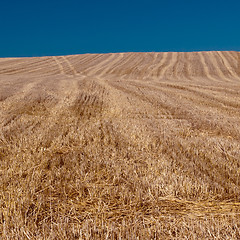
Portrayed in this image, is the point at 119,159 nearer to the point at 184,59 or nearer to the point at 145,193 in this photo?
the point at 145,193

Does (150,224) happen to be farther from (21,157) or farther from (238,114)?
(238,114)

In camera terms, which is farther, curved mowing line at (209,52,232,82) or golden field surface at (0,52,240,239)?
curved mowing line at (209,52,232,82)

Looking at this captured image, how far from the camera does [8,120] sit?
19.5 feet

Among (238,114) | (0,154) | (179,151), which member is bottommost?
(238,114)

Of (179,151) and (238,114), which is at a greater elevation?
(179,151)

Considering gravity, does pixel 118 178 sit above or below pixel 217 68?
above

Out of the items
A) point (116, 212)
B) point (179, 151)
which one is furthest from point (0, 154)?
point (179, 151)

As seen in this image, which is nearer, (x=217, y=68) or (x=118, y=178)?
(x=118, y=178)

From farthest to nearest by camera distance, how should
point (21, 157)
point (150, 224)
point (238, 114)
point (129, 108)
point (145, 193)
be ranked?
point (129, 108) → point (238, 114) → point (21, 157) → point (145, 193) → point (150, 224)

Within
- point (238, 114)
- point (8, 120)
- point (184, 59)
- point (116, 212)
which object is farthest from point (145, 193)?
point (184, 59)

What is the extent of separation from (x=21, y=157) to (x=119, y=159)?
1.48 metres

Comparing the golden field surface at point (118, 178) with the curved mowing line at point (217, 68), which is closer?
the golden field surface at point (118, 178)

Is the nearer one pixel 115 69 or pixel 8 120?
pixel 8 120

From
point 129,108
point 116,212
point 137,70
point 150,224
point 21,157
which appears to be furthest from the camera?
point 137,70
